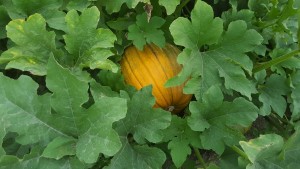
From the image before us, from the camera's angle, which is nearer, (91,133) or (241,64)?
(91,133)

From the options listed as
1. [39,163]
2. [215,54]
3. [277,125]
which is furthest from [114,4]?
[277,125]

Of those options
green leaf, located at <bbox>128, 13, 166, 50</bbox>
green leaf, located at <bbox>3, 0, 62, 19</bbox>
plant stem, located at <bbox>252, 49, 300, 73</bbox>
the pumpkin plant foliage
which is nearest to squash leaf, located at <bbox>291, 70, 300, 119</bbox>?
the pumpkin plant foliage

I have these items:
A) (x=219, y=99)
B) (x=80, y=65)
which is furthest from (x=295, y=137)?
(x=80, y=65)

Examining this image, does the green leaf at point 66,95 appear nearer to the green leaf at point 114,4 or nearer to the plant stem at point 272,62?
the green leaf at point 114,4

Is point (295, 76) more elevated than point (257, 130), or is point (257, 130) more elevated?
point (295, 76)

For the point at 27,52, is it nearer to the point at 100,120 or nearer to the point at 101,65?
the point at 101,65
